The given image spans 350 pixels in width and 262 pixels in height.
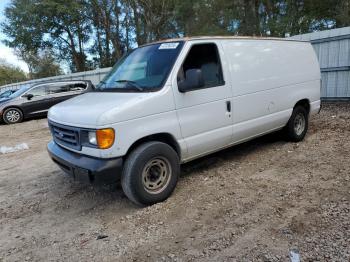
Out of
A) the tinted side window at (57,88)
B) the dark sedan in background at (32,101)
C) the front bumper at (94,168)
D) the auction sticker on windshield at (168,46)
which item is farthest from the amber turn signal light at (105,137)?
the tinted side window at (57,88)

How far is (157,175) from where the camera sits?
151 inches

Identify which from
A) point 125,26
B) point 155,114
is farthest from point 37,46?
point 155,114

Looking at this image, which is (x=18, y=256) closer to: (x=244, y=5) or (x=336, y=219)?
(x=336, y=219)

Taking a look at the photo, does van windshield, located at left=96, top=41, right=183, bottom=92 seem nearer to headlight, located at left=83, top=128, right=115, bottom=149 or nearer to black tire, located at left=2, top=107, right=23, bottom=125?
headlight, located at left=83, top=128, right=115, bottom=149

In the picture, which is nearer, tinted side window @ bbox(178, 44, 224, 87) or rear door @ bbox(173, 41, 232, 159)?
rear door @ bbox(173, 41, 232, 159)

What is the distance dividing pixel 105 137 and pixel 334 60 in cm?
800

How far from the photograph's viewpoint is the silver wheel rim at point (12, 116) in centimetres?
1238

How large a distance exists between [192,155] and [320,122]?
4.55 m

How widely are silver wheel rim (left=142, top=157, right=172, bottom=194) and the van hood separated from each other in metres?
0.64

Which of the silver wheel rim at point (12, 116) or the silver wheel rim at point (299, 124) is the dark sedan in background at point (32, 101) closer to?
the silver wheel rim at point (12, 116)

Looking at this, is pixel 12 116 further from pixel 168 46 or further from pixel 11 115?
pixel 168 46

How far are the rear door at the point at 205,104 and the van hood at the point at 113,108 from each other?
298 mm

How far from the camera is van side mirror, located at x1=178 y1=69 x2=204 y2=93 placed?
3.77m

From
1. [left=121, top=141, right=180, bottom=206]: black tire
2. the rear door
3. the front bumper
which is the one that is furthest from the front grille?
the rear door
